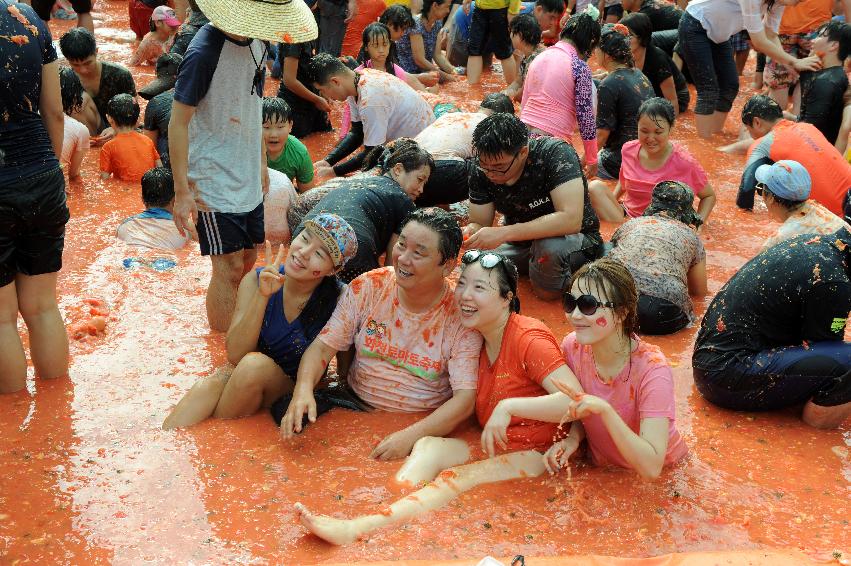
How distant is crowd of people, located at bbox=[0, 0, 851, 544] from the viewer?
12.3 ft

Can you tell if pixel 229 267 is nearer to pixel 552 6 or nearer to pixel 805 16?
pixel 552 6

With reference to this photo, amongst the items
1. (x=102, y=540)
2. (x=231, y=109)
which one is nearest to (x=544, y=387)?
(x=102, y=540)

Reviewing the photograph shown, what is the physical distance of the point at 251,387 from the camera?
4086mm

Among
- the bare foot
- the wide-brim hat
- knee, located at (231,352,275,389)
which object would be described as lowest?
the bare foot

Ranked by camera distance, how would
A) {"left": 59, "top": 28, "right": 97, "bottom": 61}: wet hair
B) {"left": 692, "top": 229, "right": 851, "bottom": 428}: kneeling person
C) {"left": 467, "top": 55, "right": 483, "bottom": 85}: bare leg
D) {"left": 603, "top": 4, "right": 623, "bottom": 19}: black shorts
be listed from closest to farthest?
1. {"left": 692, "top": 229, "right": 851, "bottom": 428}: kneeling person
2. {"left": 59, "top": 28, "right": 97, "bottom": 61}: wet hair
3. {"left": 467, "top": 55, "right": 483, "bottom": 85}: bare leg
4. {"left": 603, "top": 4, "right": 623, "bottom": 19}: black shorts

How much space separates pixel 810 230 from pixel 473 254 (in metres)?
2.10

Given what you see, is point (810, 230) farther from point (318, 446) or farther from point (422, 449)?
point (318, 446)

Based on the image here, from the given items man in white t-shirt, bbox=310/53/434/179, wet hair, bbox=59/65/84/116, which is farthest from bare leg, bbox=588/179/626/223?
A: wet hair, bbox=59/65/84/116

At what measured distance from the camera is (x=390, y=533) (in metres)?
3.37

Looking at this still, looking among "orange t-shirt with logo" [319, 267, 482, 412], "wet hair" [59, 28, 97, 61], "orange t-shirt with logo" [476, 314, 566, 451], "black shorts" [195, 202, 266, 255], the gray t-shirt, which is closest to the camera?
"orange t-shirt with logo" [476, 314, 566, 451]

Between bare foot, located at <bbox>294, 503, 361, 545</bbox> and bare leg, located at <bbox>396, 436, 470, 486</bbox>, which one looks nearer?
bare foot, located at <bbox>294, 503, 361, 545</bbox>

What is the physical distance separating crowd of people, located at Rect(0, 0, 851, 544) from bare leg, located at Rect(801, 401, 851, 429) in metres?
0.01

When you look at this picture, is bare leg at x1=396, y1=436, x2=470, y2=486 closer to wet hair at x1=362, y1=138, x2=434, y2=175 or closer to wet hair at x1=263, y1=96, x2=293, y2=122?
wet hair at x1=362, y1=138, x2=434, y2=175

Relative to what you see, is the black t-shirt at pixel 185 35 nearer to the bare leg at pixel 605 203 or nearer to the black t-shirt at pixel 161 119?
the black t-shirt at pixel 161 119
